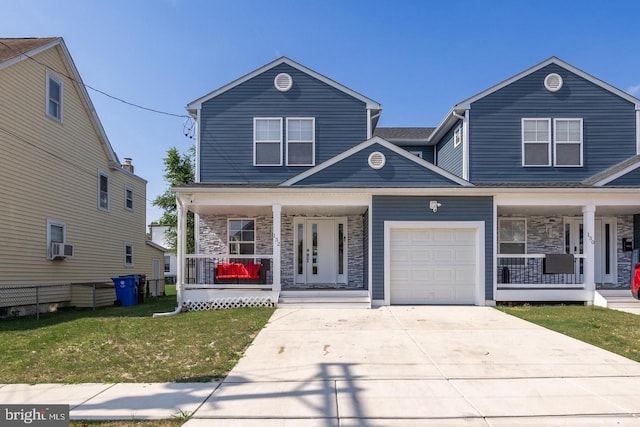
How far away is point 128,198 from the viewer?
1873cm

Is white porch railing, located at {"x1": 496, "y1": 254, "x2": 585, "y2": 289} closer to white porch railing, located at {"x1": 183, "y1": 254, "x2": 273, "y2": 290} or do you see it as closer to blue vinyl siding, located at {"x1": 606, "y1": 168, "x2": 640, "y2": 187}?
blue vinyl siding, located at {"x1": 606, "y1": 168, "x2": 640, "y2": 187}

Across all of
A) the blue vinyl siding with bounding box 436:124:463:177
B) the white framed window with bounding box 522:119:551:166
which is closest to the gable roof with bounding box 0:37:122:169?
the blue vinyl siding with bounding box 436:124:463:177

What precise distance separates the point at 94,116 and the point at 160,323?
1004 cm

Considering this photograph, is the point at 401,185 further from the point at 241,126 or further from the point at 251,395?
the point at 251,395

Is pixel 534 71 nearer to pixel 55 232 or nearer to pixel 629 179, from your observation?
pixel 629 179

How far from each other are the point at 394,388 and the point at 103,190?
50.0 ft

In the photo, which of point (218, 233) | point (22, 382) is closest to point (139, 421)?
point (22, 382)

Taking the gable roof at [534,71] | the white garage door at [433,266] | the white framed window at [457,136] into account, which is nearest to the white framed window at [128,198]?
the white garage door at [433,266]

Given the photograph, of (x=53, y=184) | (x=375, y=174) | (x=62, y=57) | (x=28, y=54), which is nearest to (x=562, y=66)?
(x=375, y=174)

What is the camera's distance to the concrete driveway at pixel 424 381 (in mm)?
4129

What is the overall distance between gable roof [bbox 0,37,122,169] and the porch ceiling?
14138 millimetres

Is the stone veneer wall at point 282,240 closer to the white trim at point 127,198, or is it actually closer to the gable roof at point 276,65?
the gable roof at point 276,65

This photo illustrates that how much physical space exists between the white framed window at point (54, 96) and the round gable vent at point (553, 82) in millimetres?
15643

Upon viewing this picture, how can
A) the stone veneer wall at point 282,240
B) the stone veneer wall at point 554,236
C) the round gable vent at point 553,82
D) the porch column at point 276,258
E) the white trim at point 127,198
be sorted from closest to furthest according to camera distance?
1. the porch column at point 276,258
2. the stone veneer wall at point 554,236
3. the stone veneer wall at point 282,240
4. the round gable vent at point 553,82
5. the white trim at point 127,198
